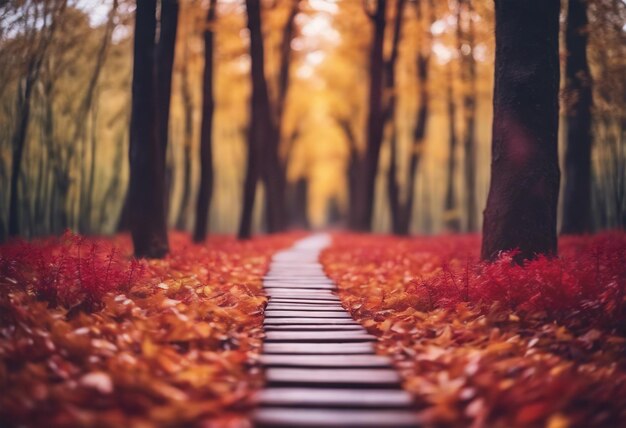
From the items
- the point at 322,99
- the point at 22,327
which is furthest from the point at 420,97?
the point at 22,327

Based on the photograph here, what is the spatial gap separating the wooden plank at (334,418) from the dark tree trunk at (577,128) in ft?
33.6

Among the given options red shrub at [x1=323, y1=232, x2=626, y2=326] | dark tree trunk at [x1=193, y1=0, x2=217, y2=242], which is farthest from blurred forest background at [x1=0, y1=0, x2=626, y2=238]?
red shrub at [x1=323, y1=232, x2=626, y2=326]

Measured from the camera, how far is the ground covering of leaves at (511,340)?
319 centimetres

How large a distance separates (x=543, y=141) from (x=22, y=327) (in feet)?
20.6

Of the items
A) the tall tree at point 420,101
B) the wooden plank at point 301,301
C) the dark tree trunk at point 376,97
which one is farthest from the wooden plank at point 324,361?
the tall tree at point 420,101

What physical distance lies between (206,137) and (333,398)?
1137 cm

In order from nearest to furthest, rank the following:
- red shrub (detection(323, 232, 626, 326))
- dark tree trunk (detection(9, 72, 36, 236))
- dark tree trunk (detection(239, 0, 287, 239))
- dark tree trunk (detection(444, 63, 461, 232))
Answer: red shrub (detection(323, 232, 626, 326))
dark tree trunk (detection(9, 72, 36, 236))
dark tree trunk (detection(239, 0, 287, 239))
dark tree trunk (detection(444, 63, 461, 232))

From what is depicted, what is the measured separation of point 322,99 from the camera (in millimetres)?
27469

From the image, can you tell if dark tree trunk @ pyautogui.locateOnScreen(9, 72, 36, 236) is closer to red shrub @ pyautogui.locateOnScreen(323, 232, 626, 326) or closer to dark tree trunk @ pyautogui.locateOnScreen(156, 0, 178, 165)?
dark tree trunk @ pyautogui.locateOnScreen(156, 0, 178, 165)

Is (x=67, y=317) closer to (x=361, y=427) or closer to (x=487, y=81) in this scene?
(x=361, y=427)

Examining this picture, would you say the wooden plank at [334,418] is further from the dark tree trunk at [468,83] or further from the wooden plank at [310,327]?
the dark tree trunk at [468,83]

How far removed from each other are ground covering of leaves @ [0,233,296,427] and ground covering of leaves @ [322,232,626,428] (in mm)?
1313

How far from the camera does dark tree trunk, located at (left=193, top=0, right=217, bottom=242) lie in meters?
13.6

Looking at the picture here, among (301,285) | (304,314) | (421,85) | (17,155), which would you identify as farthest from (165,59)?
(421,85)
